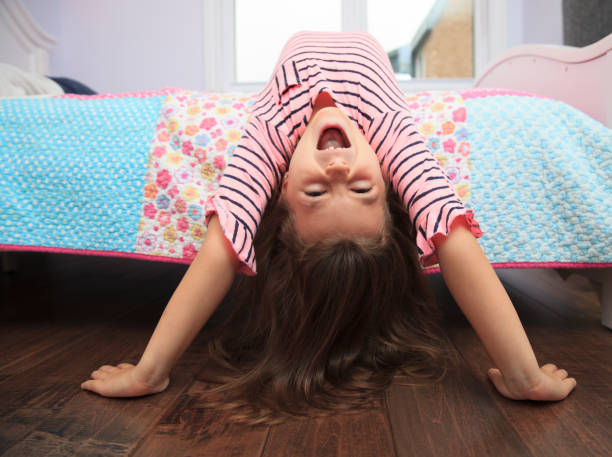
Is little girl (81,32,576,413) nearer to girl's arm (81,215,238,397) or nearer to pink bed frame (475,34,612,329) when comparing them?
girl's arm (81,215,238,397)

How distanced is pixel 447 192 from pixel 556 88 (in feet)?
3.09

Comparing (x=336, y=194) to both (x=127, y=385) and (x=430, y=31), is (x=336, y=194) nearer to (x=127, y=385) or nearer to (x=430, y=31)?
(x=127, y=385)

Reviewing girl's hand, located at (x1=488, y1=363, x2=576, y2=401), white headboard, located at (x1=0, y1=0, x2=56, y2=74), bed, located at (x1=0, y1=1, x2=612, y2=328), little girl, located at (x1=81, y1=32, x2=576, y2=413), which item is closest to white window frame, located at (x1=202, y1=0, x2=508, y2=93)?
white headboard, located at (x1=0, y1=0, x2=56, y2=74)

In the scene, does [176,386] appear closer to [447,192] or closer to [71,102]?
[447,192]

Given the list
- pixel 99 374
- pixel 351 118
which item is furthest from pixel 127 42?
pixel 99 374

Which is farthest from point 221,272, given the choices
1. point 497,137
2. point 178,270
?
point 178,270

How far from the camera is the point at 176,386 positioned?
2.59ft

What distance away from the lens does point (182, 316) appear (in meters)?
0.72

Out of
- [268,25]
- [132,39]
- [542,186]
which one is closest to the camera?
[542,186]

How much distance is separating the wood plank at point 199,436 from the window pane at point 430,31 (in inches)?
131

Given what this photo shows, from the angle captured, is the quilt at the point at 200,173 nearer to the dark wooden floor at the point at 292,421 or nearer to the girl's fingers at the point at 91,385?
the dark wooden floor at the point at 292,421

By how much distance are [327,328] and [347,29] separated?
3.05 metres

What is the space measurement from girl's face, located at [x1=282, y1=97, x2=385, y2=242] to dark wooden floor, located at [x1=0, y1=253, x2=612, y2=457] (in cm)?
29

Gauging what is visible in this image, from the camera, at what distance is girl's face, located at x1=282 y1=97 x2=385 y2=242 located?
2.41 ft
